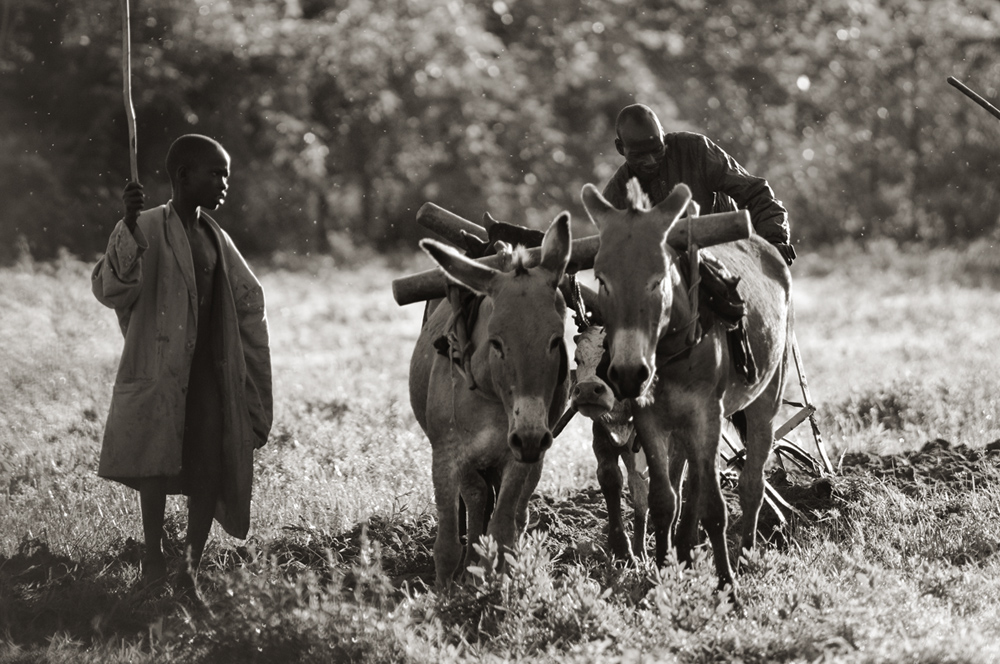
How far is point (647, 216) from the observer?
5.43 m

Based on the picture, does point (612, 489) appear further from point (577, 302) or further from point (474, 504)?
point (577, 302)

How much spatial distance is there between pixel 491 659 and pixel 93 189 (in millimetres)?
18113

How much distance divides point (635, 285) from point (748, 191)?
82.6 inches

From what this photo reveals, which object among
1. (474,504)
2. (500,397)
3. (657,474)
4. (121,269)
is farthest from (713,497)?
(121,269)

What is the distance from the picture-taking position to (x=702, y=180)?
7.07 m

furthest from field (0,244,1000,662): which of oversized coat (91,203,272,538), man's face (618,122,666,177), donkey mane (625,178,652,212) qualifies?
man's face (618,122,666,177)

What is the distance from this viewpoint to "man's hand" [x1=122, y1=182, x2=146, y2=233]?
5625 millimetres

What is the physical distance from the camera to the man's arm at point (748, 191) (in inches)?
277

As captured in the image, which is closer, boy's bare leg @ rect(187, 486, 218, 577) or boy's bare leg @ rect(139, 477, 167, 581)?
boy's bare leg @ rect(139, 477, 167, 581)

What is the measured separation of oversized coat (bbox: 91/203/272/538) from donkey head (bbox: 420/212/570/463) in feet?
4.77

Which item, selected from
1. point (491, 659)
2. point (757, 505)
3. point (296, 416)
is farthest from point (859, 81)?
point (491, 659)

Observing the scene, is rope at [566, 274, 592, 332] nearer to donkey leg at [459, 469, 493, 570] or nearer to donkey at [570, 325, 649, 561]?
donkey at [570, 325, 649, 561]

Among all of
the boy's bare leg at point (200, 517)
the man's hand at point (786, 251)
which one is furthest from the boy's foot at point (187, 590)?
the man's hand at point (786, 251)

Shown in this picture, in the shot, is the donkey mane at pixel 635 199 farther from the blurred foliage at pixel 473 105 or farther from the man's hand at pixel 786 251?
the blurred foliage at pixel 473 105
